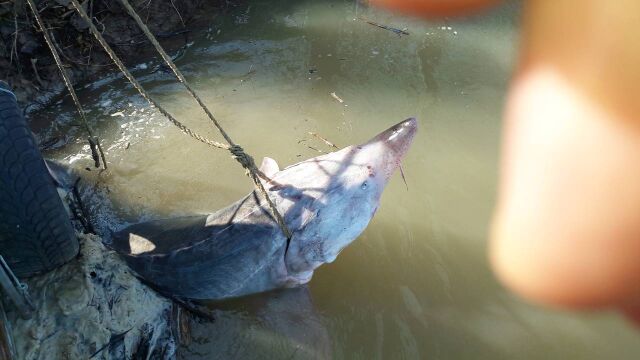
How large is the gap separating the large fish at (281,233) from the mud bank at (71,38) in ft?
7.67

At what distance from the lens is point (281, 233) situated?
254 cm

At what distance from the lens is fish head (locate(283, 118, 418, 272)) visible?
8.36 ft

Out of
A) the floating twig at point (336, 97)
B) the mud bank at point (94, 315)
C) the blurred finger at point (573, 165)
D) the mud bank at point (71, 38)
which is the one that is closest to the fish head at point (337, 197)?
the mud bank at point (94, 315)

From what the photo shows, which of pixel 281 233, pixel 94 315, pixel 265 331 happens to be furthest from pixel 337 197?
pixel 94 315

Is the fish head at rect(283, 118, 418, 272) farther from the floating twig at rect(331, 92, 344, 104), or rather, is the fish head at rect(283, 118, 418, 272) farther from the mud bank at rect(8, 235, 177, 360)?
the floating twig at rect(331, 92, 344, 104)

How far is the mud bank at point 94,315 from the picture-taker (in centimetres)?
214

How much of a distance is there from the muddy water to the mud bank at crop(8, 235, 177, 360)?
0.26m

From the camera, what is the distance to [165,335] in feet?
8.32

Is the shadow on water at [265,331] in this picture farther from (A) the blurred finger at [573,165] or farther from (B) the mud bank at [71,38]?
(B) the mud bank at [71,38]

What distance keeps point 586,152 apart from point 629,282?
3.91ft

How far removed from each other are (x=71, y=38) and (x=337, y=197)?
10.6 feet

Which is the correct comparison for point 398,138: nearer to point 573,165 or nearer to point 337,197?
point 337,197

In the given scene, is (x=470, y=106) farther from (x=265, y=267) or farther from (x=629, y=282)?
(x=265, y=267)

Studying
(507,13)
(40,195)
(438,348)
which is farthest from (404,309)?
(507,13)
